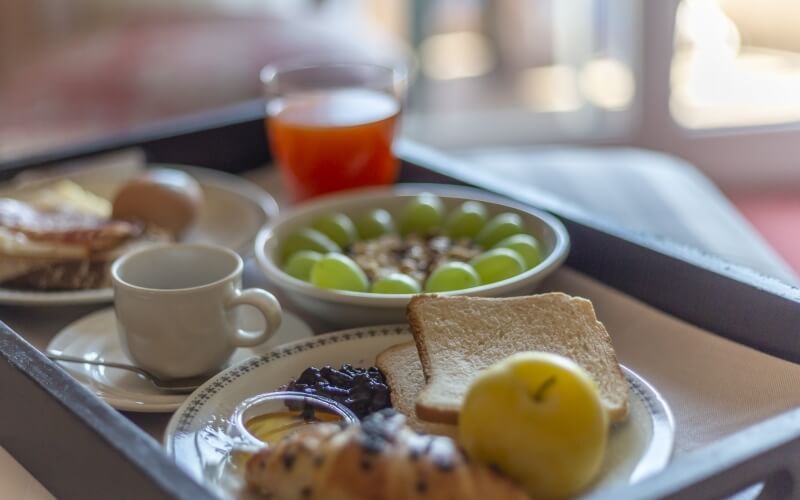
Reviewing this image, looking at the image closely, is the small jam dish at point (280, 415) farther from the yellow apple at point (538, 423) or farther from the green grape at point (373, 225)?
the green grape at point (373, 225)

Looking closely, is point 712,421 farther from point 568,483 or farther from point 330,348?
point 330,348

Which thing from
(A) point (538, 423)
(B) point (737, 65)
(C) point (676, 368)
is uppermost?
(A) point (538, 423)

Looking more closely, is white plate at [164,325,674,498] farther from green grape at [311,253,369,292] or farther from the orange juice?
the orange juice

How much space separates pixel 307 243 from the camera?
41.1 inches

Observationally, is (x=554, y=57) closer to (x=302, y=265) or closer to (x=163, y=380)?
(x=302, y=265)

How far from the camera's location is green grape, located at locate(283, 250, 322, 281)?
3.25ft

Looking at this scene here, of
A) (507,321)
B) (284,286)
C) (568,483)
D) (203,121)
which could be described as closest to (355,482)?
(568,483)

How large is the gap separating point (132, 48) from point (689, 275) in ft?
5.21

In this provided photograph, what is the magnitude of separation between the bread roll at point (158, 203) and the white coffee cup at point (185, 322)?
0.93ft

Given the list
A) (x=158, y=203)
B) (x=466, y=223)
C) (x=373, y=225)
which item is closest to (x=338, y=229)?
(x=373, y=225)

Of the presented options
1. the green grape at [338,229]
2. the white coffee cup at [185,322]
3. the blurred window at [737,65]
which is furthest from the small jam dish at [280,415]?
the blurred window at [737,65]

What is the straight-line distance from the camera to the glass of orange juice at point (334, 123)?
4.14 ft

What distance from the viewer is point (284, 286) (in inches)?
37.2

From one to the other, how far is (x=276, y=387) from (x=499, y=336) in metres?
0.19
